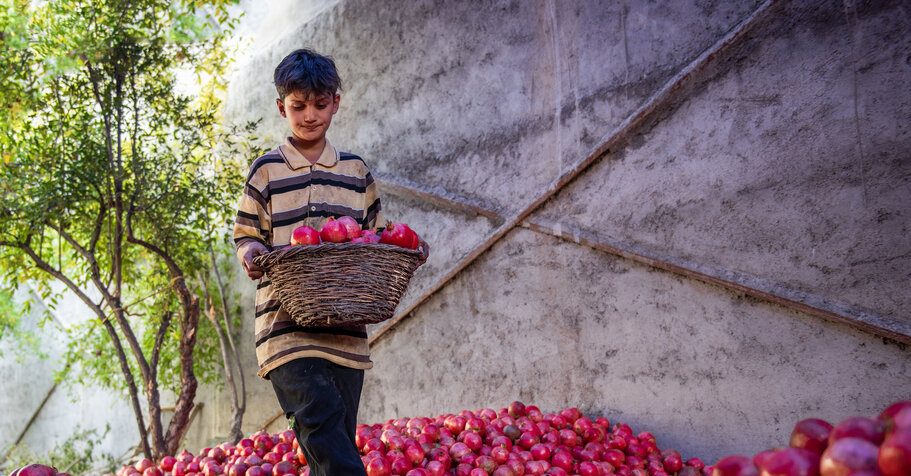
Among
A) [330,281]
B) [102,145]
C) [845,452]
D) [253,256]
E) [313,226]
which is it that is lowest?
[845,452]

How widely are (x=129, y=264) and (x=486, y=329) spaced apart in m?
2.94

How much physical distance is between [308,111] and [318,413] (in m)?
1.02

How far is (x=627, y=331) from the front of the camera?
389 cm

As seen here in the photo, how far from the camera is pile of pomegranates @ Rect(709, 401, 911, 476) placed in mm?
926

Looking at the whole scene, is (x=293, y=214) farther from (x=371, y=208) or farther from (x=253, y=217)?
(x=371, y=208)

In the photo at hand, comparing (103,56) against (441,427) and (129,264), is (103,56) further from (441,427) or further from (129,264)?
(441,427)

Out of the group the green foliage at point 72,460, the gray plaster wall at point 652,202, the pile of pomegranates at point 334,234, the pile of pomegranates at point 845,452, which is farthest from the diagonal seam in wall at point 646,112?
the green foliage at point 72,460

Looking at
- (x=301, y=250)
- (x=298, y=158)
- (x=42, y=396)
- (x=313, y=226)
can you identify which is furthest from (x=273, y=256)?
(x=42, y=396)

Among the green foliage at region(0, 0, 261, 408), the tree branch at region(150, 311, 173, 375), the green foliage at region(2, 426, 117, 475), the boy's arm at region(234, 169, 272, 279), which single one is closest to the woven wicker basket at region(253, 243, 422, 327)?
the boy's arm at region(234, 169, 272, 279)

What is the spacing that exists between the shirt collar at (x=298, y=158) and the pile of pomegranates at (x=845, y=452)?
5.94 ft

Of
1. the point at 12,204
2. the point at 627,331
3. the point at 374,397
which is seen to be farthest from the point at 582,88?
the point at 12,204

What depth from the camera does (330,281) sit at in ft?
6.89

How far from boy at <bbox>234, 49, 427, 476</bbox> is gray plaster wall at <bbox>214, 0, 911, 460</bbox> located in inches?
69.5

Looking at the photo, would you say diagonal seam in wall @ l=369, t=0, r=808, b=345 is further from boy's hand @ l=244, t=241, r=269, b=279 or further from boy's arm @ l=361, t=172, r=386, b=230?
boy's hand @ l=244, t=241, r=269, b=279
